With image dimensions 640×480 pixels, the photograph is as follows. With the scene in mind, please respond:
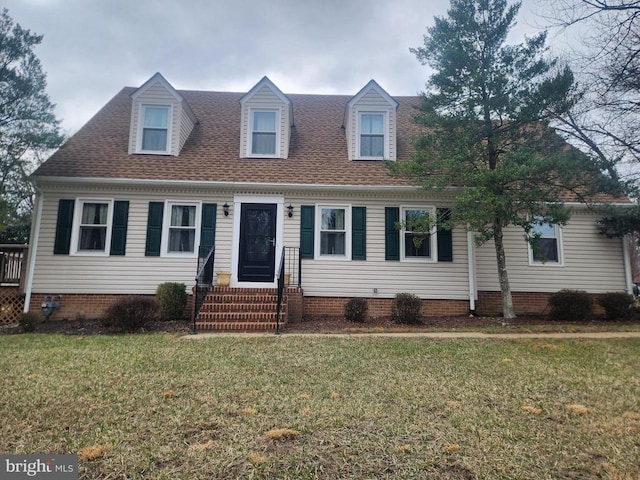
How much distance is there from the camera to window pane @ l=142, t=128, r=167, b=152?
33.9ft

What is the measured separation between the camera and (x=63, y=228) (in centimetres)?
938

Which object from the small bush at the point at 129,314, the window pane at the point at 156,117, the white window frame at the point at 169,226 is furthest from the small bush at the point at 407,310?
the window pane at the point at 156,117

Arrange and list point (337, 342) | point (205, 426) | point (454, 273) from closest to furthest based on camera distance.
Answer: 1. point (205, 426)
2. point (337, 342)
3. point (454, 273)

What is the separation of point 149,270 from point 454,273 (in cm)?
832

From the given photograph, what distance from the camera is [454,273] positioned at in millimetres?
9859

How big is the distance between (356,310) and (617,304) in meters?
7.01

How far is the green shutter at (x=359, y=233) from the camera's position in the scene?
386 inches

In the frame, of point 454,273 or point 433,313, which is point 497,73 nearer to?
point 454,273

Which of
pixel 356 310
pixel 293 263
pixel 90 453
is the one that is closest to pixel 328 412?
pixel 90 453

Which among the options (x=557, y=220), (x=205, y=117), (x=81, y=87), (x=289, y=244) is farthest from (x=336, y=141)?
(x=81, y=87)

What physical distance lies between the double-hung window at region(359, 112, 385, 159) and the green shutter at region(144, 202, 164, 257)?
599 cm

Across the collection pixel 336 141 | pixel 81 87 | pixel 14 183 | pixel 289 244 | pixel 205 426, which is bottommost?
pixel 205 426

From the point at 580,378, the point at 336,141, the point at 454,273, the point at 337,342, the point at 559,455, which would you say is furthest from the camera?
the point at 336,141

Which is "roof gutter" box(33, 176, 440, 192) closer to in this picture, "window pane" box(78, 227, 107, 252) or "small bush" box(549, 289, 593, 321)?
"window pane" box(78, 227, 107, 252)
